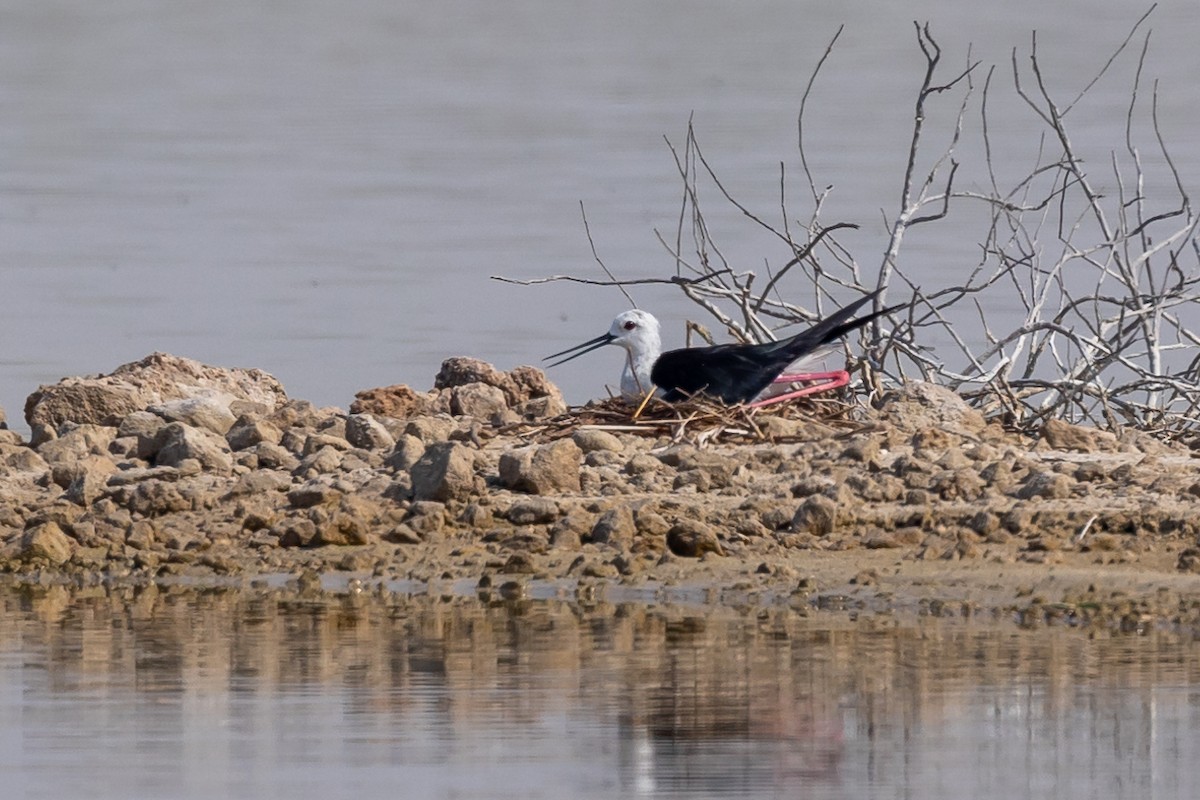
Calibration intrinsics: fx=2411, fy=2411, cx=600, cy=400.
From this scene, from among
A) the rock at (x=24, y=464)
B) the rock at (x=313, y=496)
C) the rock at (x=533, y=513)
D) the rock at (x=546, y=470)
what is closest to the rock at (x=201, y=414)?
the rock at (x=24, y=464)

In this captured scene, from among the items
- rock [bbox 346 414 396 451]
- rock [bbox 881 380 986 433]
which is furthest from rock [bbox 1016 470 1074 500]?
rock [bbox 346 414 396 451]

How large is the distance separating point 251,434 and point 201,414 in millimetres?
549

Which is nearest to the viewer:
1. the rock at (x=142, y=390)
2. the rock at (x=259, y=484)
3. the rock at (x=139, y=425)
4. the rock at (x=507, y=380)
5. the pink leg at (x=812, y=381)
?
the rock at (x=259, y=484)

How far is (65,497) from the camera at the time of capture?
10641 millimetres

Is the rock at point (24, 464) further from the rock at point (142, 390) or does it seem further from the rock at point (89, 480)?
the rock at point (142, 390)

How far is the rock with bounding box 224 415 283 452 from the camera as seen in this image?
11.3m

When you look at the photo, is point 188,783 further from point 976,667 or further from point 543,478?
point 543,478

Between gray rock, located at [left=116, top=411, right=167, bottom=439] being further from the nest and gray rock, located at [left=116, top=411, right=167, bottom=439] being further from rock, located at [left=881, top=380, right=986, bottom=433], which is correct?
rock, located at [left=881, top=380, right=986, bottom=433]

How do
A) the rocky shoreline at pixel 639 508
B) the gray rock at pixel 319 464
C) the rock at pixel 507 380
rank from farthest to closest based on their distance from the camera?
the rock at pixel 507 380
the gray rock at pixel 319 464
the rocky shoreline at pixel 639 508

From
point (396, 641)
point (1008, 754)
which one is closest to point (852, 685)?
point (1008, 754)

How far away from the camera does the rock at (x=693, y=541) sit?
30.6ft

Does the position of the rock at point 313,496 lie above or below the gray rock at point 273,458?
below

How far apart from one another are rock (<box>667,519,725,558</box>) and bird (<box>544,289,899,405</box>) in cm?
186

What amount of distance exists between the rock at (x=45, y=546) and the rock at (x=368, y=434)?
68.1 inches
